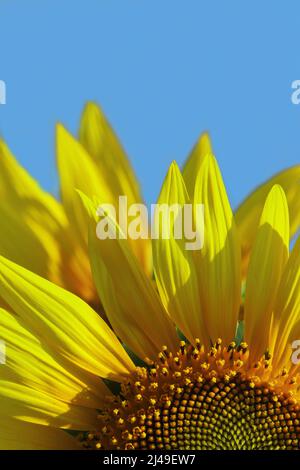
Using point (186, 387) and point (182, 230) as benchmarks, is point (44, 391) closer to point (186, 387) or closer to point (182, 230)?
point (186, 387)

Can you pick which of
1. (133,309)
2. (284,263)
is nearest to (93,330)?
(133,309)

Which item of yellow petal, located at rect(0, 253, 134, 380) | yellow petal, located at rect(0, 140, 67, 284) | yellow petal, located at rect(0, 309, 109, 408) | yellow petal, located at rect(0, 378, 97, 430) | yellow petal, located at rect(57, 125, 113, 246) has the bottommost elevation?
yellow petal, located at rect(0, 378, 97, 430)

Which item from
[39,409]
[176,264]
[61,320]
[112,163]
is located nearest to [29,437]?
[39,409]

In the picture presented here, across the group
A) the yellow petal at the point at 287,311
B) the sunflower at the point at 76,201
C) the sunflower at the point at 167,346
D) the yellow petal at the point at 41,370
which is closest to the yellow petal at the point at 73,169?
the sunflower at the point at 76,201

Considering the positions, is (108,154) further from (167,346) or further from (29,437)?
(29,437)

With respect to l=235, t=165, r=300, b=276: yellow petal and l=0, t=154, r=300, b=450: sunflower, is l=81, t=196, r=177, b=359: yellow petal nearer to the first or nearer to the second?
l=0, t=154, r=300, b=450: sunflower

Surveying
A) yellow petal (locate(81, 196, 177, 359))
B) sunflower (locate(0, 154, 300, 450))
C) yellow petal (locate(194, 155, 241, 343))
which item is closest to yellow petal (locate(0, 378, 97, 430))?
sunflower (locate(0, 154, 300, 450))
